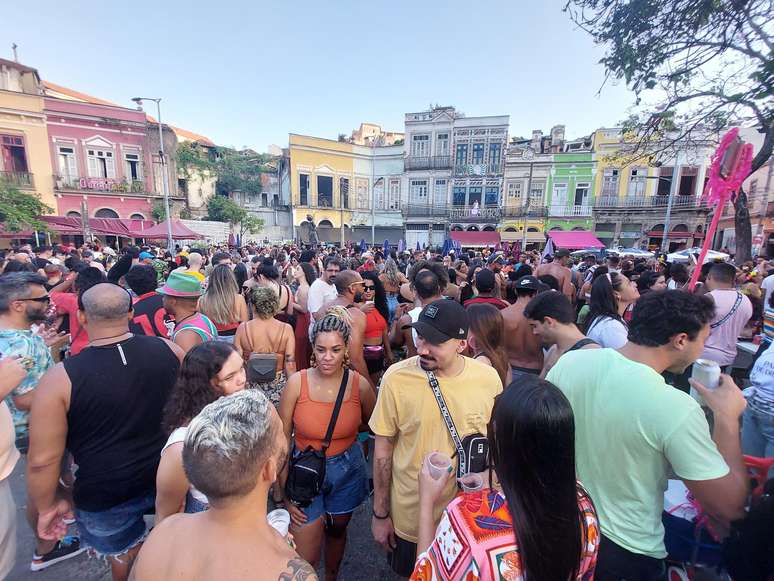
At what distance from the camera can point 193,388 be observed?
6.06 feet

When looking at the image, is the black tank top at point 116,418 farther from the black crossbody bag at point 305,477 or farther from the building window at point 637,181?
the building window at point 637,181

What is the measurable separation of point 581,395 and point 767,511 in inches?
25.7

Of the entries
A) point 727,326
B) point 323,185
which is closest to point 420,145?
point 323,185

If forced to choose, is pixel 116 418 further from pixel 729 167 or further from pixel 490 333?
pixel 729 167

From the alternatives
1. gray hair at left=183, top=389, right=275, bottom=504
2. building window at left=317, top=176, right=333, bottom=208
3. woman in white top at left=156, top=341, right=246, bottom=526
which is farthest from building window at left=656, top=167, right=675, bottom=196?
gray hair at left=183, top=389, right=275, bottom=504

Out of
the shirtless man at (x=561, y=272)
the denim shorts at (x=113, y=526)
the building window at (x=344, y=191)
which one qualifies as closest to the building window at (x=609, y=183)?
the building window at (x=344, y=191)

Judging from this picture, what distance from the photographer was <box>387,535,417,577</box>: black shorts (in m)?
1.96

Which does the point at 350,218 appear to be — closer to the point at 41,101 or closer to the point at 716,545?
the point at 41,101

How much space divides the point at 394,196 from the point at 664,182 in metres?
20.3

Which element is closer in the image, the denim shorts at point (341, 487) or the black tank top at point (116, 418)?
the black tank top at point (116, 418)

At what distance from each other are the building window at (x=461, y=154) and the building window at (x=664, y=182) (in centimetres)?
1381

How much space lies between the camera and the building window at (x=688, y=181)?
85.1 feet

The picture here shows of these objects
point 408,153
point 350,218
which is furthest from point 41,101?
point 408,153

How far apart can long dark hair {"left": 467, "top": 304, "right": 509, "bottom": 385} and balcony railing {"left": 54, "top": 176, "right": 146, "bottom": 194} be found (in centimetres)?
2893
